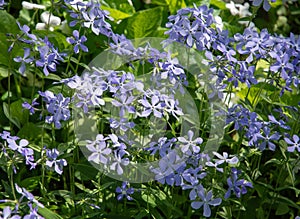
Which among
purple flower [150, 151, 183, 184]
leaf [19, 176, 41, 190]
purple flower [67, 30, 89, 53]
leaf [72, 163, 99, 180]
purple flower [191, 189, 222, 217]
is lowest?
leaf [19, 176, 41, 190]

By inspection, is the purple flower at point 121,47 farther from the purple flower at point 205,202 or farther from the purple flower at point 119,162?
the purple flower at point 205,202

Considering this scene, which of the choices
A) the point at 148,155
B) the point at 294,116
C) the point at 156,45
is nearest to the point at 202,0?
the point at 156,45

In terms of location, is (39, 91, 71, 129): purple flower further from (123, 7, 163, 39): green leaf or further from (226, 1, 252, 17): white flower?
(226, 1, 252, 17): white flower

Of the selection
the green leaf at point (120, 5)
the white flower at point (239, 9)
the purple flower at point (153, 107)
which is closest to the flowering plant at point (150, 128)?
the purple flower at point (153, 107)

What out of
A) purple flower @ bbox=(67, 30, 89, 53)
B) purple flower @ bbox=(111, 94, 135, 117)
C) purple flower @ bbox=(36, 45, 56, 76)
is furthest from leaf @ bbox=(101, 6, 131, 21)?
purple flower @ bbox=(111, 94, 135, 117)

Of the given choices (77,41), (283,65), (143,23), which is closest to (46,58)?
(77,41)
